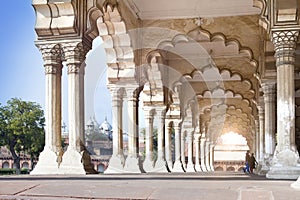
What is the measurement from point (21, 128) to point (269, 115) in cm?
3156

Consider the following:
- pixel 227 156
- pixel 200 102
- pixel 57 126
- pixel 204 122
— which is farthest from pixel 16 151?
pixel 57 126

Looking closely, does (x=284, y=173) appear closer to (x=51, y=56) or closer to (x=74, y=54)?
(x=74, y=54)

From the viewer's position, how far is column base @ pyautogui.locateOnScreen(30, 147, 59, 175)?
28.2 feet


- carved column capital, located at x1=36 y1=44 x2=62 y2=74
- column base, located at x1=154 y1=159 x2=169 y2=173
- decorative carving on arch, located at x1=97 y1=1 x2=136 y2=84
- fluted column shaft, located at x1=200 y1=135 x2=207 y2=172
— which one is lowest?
fluted column shaft, located at x1=200 y1=135 x2=207 y2=172

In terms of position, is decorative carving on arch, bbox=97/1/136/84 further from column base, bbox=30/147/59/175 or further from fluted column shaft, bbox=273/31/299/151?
fluted column shaft, bbox=273/31/299/151

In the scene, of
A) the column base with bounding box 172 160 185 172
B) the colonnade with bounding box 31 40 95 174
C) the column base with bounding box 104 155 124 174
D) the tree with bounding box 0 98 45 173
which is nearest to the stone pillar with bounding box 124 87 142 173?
the column base with bounding box 104 155 124 174

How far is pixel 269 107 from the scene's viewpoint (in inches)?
508

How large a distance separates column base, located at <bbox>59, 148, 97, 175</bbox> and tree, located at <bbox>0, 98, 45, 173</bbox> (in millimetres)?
33026

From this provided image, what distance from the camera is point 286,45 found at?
8.48 m

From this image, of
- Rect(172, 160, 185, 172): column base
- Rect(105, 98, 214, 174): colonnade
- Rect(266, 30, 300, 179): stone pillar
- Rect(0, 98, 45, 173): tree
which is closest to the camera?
Rect(266, 30, 300, 179): stone pillar

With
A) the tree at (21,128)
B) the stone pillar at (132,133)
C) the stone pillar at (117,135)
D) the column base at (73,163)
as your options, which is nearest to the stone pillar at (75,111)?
the column base at (73,163)

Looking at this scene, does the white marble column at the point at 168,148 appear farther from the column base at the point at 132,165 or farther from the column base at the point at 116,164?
the column base at the point at 116,164

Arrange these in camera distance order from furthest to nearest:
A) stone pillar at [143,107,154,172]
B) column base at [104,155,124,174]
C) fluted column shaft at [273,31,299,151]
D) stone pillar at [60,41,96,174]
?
stone pillar at [143,107,154,172] → column base at [104,155,124,174] → stone pillar at [60,41,96,174] → fluted column shaft at [273,31,299,151]

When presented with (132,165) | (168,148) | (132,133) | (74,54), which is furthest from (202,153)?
(74,54)
